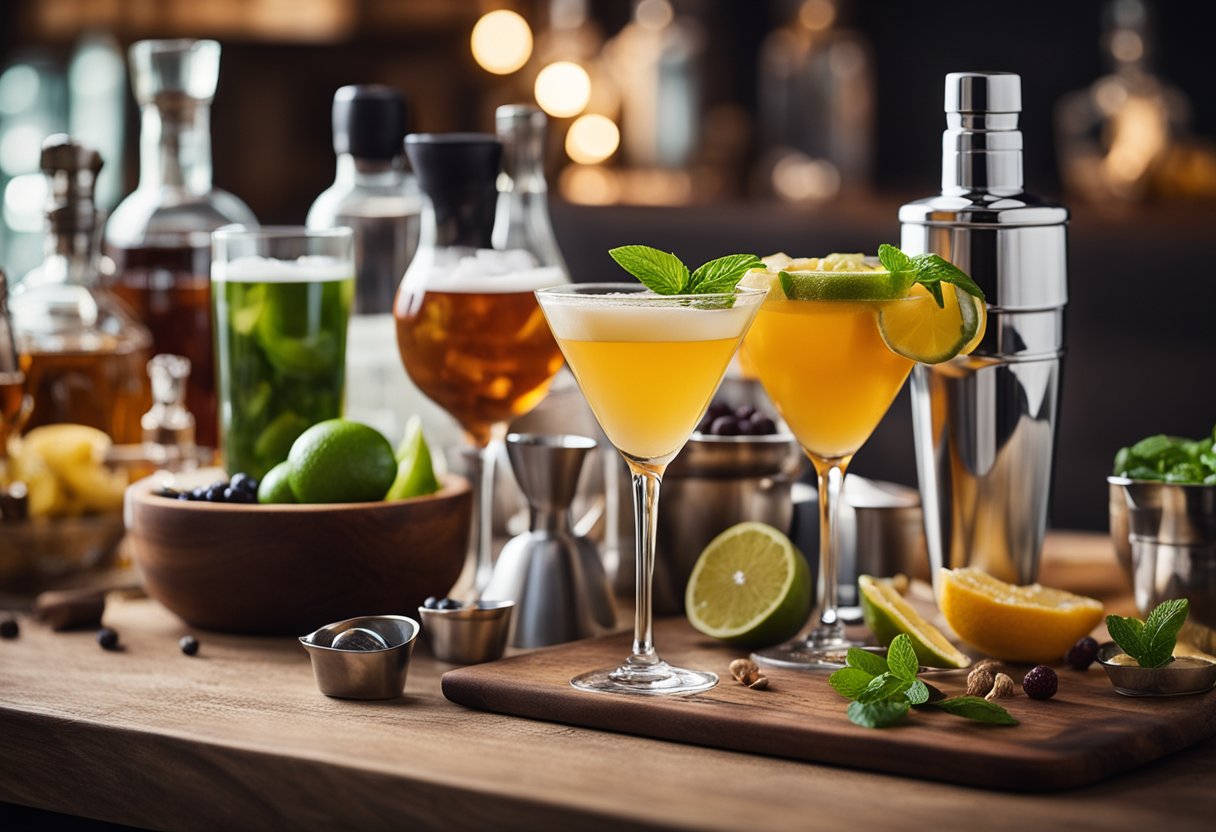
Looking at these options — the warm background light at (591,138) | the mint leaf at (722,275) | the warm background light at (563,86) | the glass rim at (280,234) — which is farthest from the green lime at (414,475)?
the warm background light at (591,138)

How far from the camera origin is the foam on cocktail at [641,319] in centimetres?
137

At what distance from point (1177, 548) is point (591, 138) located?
14.9 ft

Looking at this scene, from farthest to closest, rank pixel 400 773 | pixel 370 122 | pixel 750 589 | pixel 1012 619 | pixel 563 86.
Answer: pixel 563 86, pixel 370 122, pixel 750 589, pixel 1012 619, pixel 400 773

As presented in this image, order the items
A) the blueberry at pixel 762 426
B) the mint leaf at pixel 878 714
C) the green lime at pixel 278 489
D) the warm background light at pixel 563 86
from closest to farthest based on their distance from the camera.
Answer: the mint leaf at pixel 878 714 → the green lime at pixel 278 489 → the blueberry at pixel 762 426 → the warm background light at pixel 563 86

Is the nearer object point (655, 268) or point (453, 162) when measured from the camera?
point (655, 268)

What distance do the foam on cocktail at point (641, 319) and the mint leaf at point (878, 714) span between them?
345 millimetres

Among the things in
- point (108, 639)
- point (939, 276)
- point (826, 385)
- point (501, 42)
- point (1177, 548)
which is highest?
point (501, 42)

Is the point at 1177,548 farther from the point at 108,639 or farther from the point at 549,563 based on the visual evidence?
the point at 108,639

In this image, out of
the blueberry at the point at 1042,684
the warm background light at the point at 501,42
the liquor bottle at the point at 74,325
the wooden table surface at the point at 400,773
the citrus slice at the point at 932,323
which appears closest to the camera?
the wooden table surface at the point at 400,773

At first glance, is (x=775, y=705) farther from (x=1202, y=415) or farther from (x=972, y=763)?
(x=1202, y=415)

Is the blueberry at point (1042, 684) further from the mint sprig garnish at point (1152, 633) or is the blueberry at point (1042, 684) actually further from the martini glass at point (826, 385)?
the martini glass at point (826, 385)

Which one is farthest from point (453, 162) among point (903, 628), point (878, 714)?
point (878, 714)

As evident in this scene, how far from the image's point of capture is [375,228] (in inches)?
80.5

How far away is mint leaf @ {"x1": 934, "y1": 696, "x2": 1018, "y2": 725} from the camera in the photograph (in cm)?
127
